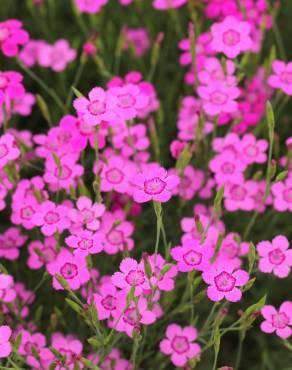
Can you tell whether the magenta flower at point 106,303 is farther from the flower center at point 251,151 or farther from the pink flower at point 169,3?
the pink flower at point 169,3

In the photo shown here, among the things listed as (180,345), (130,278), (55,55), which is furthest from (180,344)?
(55,55)

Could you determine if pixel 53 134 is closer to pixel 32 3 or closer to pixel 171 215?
pixel 171 215

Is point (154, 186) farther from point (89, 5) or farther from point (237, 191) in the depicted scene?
point (89, 5)

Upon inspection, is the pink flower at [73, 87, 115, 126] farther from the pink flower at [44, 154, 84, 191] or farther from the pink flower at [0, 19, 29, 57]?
the pink flower at [0, 19, 29, 57]

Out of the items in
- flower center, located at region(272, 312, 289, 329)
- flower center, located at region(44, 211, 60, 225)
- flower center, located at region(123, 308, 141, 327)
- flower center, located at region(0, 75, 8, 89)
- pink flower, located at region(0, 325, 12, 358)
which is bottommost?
flower center, located at region(272, 312, 289, 329)

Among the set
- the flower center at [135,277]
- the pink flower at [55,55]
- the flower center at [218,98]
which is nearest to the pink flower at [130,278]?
the flower center at [135,277]

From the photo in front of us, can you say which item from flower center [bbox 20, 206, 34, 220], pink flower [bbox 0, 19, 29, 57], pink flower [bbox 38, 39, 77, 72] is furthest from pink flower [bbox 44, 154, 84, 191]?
pink flower [bbox 38, 39, 77, 72]
